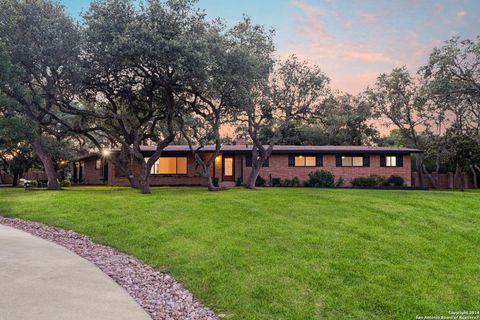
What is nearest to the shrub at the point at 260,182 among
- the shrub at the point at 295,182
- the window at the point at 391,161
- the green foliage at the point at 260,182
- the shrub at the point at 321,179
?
the green foliage at the point at 260,182

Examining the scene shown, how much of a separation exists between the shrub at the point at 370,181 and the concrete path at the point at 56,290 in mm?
24452

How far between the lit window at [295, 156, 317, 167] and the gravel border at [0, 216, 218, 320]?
2143 cm

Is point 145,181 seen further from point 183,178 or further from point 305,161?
point 305,161

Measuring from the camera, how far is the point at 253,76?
2033 cm

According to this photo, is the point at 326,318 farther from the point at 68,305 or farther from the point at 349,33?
the point at 349,33

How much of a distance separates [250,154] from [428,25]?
48.4 feet

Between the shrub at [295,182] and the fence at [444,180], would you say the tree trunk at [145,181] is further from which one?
the fence at [444,180]

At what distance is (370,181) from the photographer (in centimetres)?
2911

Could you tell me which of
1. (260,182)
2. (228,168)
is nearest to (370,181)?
(260,182)

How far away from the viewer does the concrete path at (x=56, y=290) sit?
493cm

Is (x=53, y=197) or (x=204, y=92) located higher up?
(x=204, y=92)

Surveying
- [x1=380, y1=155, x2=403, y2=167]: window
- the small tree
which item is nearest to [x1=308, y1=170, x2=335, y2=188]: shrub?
[x1=380, y1=155, x2=403, y2=167]: window

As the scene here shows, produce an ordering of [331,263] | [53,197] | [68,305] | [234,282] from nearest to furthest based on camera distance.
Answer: [68,305], [234,282], [331,263], [53,197]

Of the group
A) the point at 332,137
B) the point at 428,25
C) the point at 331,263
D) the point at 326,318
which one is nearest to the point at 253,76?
the point at 428,25
